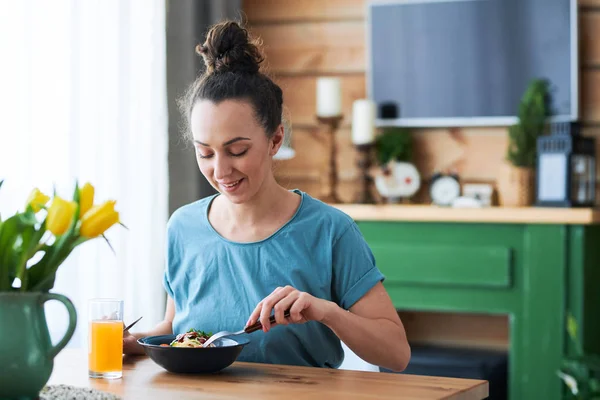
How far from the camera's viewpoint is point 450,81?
3.77m

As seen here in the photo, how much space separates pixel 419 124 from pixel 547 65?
0.55 m

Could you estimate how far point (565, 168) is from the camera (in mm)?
3355

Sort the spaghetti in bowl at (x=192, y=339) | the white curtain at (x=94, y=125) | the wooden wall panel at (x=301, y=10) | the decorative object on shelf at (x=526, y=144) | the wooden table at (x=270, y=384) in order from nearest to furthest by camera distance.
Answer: the wooden table at (x=270, y=384), the spaghetti in bowl at (x=192, y=339), the white curtain at (x=94, y=125), the decorative object on shelf at (x=526, y=144), the wooden wall panel at (x=301, y=10)

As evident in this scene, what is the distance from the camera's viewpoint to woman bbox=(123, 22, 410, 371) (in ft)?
5.84

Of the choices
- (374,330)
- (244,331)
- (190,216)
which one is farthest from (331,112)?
(244,331)

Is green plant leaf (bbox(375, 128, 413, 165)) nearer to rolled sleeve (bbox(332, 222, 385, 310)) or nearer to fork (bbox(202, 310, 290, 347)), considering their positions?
rolled sleeve (bbox(332, 222, 385, 310))

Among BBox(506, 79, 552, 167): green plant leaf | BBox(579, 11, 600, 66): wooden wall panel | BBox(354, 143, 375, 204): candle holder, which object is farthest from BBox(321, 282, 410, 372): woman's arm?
BBox(579, 11, 600, 66): wooden wall panel

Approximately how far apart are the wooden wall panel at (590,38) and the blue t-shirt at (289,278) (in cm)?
206

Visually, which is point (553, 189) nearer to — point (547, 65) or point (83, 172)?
point (547, 65)

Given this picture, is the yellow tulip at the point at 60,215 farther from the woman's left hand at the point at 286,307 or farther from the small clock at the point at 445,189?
the small clock at the point at 445,189

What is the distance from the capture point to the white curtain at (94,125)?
8.92 feet

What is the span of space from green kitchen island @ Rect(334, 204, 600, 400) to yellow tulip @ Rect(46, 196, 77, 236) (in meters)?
2.32

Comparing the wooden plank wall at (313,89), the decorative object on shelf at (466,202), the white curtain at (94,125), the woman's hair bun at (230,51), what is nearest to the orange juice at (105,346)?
the woman's hair bun at (230,51)

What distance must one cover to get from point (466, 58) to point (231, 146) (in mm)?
2180
